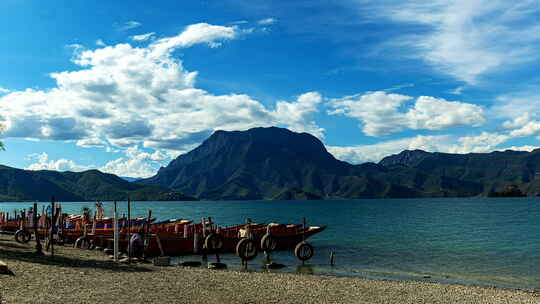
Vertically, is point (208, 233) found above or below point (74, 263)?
below

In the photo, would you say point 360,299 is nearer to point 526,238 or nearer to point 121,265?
point 121,265

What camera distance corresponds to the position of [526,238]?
6056 cm

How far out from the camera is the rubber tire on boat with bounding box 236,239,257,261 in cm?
3312

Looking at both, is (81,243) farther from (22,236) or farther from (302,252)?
(302,252)

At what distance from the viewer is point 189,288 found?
1962cm

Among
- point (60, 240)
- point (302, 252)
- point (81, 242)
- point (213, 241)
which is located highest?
point (213, 241)

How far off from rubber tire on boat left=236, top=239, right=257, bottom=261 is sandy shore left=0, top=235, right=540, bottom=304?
23.6 feet

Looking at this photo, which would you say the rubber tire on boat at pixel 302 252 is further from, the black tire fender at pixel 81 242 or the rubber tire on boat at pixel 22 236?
the rubber tire on boat at pixel 22 236

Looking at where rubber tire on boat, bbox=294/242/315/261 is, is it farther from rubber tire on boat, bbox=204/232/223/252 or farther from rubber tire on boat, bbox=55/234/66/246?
rubber tire on boat, bbox=55/234/66/246

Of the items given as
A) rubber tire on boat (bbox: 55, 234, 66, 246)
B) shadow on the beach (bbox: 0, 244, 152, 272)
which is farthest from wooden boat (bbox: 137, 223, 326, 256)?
shadow on the beach (bbox: 0, 244, 152, 272)

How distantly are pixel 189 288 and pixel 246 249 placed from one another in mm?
14064

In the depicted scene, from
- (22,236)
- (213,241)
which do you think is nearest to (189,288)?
(213,241)

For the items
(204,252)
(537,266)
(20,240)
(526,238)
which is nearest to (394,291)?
(204,252)

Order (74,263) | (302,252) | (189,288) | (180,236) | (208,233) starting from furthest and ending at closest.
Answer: (208,233)
(180,236)
(302,252)
(74,263)
(189,288)
